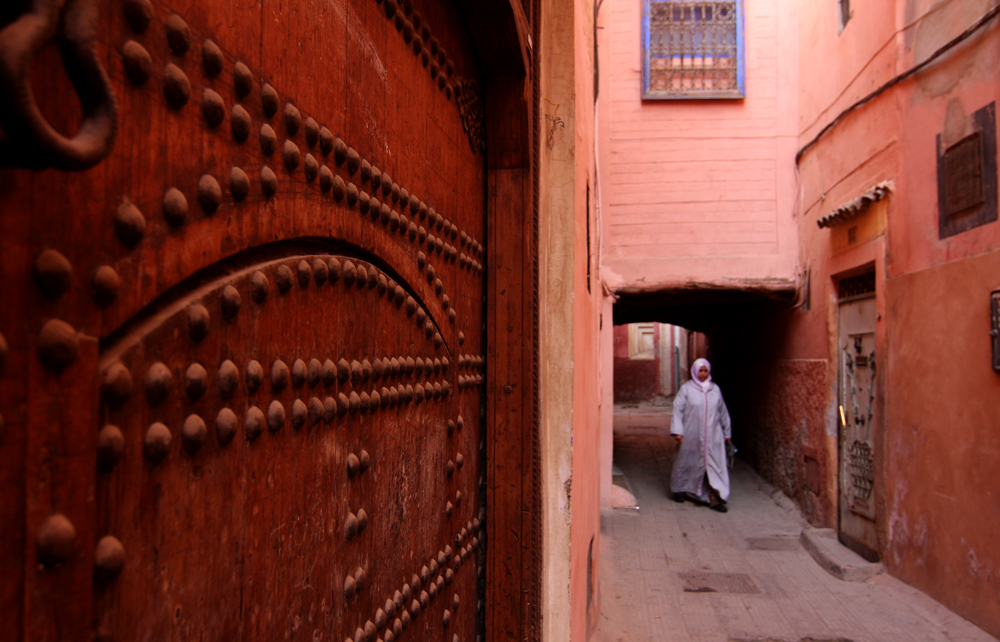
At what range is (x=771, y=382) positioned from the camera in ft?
30.5

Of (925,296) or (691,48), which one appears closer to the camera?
(925,296)

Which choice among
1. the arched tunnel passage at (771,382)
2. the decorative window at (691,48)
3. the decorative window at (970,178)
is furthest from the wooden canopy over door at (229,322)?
the decorative window at (691,48)

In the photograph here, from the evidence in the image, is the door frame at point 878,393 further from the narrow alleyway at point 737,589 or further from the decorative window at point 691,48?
the decorative window at point 691,48

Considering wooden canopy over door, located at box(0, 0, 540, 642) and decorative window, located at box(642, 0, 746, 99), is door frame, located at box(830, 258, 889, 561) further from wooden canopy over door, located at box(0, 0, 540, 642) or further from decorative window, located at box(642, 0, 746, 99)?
wooden canopy over door, located at box(0, 0, 540, 642)

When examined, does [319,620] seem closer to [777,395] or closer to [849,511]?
[849,511]

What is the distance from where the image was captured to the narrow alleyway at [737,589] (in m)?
4.57

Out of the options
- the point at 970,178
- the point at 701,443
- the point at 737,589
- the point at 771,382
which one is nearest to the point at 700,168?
the point at 771,382

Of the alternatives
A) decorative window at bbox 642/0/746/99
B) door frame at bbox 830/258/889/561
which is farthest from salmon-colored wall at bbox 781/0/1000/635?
decorative window at bbox 642/0/746/99

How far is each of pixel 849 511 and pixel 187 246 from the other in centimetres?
711

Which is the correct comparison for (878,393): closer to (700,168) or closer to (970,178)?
(970,178)

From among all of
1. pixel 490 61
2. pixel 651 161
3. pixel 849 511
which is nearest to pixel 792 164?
pixel 651 161

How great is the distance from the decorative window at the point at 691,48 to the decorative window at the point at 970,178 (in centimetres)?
391

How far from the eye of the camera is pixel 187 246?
0.70 m

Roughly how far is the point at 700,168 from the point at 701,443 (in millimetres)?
3470
